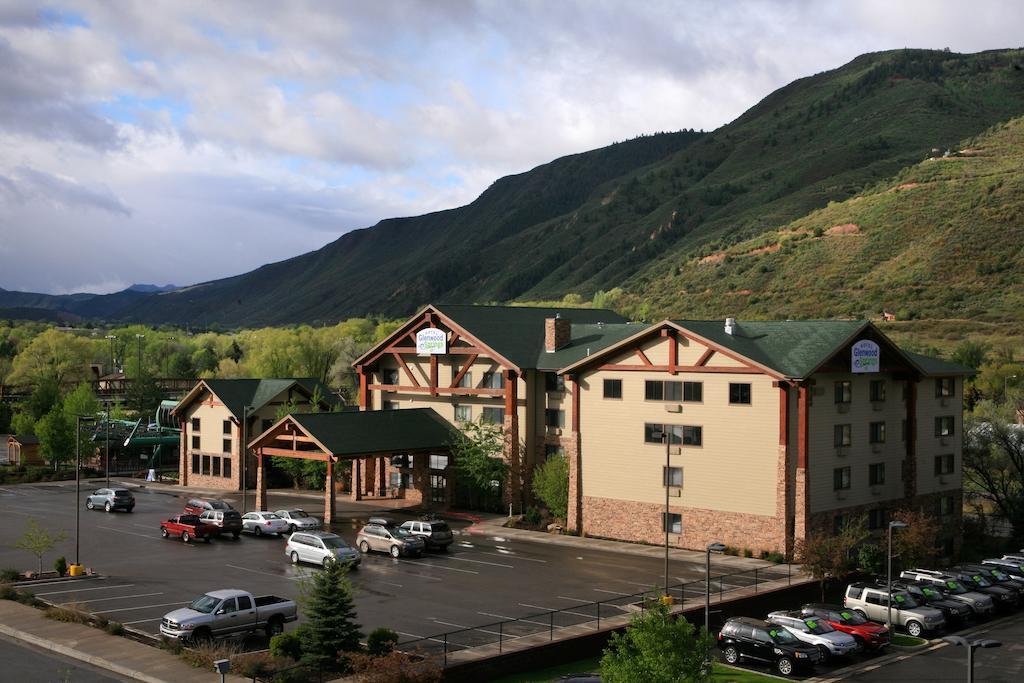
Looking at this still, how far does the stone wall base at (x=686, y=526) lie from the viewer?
5128 centimetres

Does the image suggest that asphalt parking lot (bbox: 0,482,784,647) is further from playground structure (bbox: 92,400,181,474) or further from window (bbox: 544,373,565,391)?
playground structure (bbox: 92,400,181,474)

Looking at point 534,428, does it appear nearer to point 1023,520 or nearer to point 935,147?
point 1023,520

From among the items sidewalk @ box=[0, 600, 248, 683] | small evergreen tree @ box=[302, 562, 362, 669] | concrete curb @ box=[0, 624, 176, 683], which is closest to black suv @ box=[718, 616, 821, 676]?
small evergreen tree @ box=[302, 562, 362, 669]

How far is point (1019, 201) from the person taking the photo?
417 ft

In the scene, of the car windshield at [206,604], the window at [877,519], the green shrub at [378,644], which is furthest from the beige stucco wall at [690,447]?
the car windshield at [206,604]

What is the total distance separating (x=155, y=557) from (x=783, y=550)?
31.0 meters

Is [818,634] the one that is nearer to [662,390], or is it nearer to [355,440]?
[662,390]

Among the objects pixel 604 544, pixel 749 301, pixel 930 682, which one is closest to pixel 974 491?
pixel 604 544

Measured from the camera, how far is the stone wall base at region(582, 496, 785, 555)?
168ft

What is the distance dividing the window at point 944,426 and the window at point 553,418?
22.2m

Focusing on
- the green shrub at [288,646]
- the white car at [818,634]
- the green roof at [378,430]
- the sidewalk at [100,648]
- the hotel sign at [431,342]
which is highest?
the hotel sign at [431,342]

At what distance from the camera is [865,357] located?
53969 mm

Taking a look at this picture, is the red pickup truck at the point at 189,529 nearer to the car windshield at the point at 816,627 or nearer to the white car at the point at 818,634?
the white car at the point at 818,634

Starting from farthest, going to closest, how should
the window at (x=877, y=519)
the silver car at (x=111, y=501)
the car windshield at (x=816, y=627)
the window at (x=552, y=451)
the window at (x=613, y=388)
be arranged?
the silver car at (x=111, y=501)
the window at (x=552, y=451)
the window at (x=613, y=388)
the window at (x=877, y=519)
the car windshield at (x=816, y=627)
